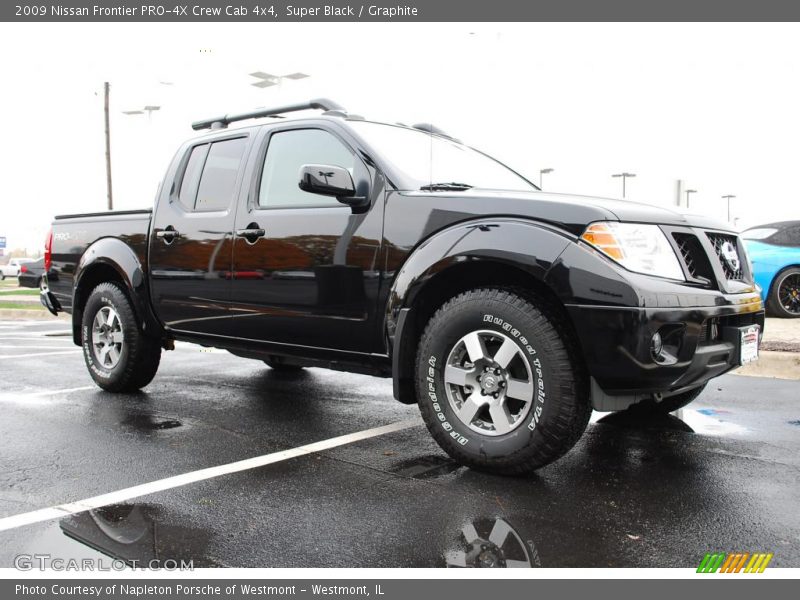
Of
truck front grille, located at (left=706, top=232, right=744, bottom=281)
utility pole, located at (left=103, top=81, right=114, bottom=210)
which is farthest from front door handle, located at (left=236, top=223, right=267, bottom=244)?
utility pole, located at (left=103, top=81, right=114, bottom=210)

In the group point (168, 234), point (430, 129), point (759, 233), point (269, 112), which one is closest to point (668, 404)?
point (430, 129)

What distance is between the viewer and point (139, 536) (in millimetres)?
2639

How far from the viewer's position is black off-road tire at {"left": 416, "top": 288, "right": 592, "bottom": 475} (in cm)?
308

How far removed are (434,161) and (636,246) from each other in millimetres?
1472

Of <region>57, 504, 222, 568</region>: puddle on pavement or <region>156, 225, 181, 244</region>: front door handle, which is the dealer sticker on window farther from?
<region>156, 225, 181, 244</region>: front door handle

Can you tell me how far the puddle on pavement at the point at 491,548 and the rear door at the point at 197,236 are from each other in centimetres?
244

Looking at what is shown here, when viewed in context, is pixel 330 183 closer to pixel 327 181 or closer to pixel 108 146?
pixel 327 181

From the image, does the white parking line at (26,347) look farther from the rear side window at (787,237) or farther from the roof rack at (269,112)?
the rear side window at (787,237)

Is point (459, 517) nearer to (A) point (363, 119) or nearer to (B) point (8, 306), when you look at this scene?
(A) point (363, 119)

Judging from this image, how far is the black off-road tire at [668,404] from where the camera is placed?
169 inches

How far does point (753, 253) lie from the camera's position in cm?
1005

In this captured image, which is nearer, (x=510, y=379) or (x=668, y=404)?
(x=510, y=379)

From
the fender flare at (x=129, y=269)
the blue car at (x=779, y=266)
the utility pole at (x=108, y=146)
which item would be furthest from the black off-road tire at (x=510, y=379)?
the utility pole at (x=108, y=146)

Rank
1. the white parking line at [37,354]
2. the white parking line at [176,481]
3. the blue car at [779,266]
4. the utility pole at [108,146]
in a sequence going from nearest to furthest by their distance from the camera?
the white parking line at [176,481] → the white parking line at [37,354] → the blue car at [779,266] → the utility pole at [108,146]
